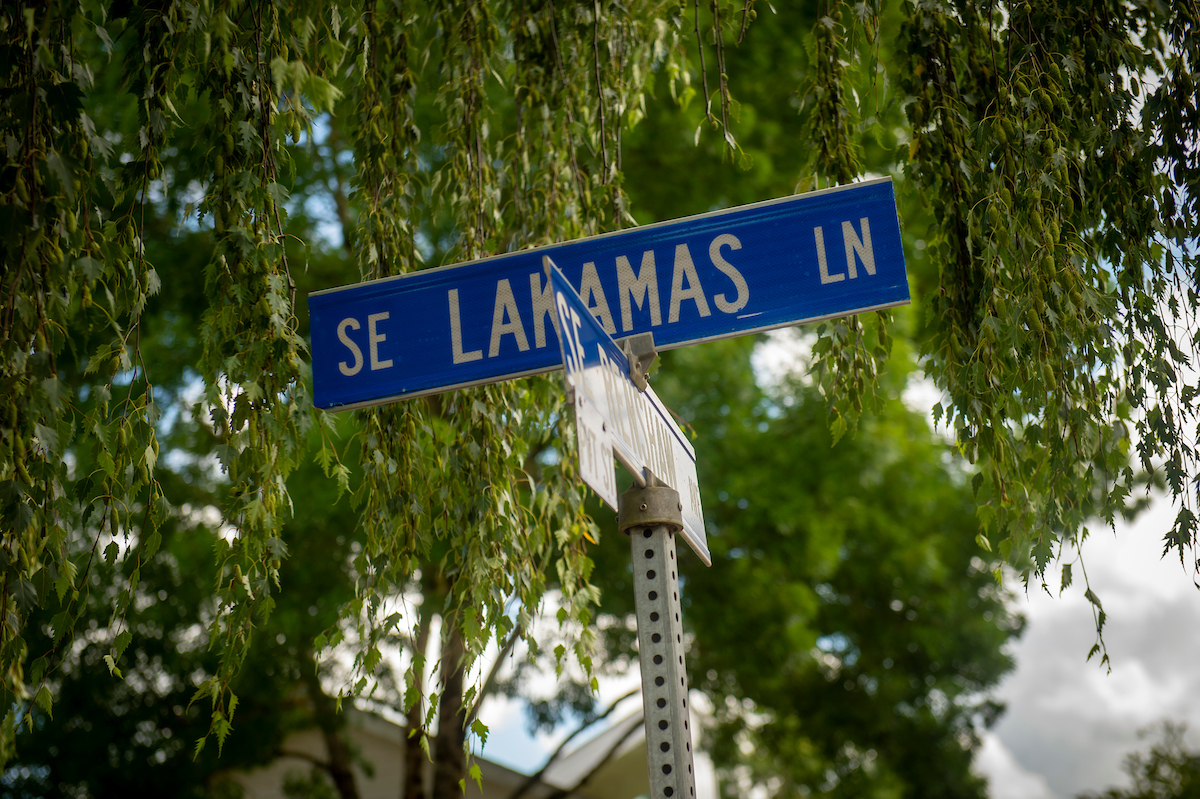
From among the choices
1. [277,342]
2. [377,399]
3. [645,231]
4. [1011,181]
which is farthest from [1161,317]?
[277,342]

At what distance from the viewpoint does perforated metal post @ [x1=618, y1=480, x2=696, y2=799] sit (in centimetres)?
164

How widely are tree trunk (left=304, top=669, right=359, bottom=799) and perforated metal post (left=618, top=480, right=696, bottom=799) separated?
8.80 m

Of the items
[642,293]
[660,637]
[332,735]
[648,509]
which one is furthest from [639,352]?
[332,735]

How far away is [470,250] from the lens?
321 centimetres

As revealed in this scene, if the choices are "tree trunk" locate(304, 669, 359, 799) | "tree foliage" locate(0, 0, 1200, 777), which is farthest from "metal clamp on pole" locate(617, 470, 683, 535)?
"tree trunk" locate(304, 669, 359, 799)

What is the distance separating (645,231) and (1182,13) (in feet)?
5.24

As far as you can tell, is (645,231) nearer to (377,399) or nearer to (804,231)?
(804,231)

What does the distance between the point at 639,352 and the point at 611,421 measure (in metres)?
0.38

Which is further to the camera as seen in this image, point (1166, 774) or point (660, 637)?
point (1166, 774)

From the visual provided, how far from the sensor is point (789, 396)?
411 inches

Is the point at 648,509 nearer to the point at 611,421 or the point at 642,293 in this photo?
the point at 611,421

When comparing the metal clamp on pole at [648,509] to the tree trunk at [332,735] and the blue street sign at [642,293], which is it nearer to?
the blue street sign at [642,293]

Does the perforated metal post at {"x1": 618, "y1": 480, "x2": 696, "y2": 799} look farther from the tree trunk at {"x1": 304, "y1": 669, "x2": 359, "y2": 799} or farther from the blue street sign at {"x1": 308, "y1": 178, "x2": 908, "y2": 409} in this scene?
the tree trunk at {"x1": 304, "y1": 669, "x2": 359, "y2": 799}

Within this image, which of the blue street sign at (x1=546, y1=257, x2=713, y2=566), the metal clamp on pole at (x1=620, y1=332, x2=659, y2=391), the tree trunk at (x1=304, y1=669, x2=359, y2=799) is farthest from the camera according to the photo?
the tree trunk at (x1=304, y1=669, x2=359, y2=799)
